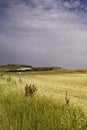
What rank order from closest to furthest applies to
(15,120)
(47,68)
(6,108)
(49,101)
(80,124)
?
(80,124)
(15,120)
(6,108)
(49,101)
(47,68)

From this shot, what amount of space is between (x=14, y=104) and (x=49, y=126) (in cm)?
271

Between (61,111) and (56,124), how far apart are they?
1337mm

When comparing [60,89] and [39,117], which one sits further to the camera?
[60,89]

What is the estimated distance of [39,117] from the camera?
24.5 ft

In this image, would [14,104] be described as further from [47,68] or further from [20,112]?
[47,68]

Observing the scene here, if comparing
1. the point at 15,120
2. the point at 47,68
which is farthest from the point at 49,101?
the point at 47,68

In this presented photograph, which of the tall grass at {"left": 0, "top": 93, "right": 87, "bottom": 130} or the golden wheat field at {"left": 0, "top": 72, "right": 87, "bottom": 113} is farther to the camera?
the golden wheat field at {"left": 0, "top": 72, "right": 87, "bottom": 113}

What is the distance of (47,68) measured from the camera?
7094cm

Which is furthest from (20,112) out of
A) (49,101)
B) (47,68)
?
(47,68)

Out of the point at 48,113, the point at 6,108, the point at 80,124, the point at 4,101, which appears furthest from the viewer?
the point at 4,101

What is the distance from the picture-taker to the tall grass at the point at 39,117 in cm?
671

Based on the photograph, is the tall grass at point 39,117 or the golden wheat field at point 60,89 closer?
the tall grass at point 39,117

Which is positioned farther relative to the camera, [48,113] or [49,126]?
[48,113]

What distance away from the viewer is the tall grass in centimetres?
671
